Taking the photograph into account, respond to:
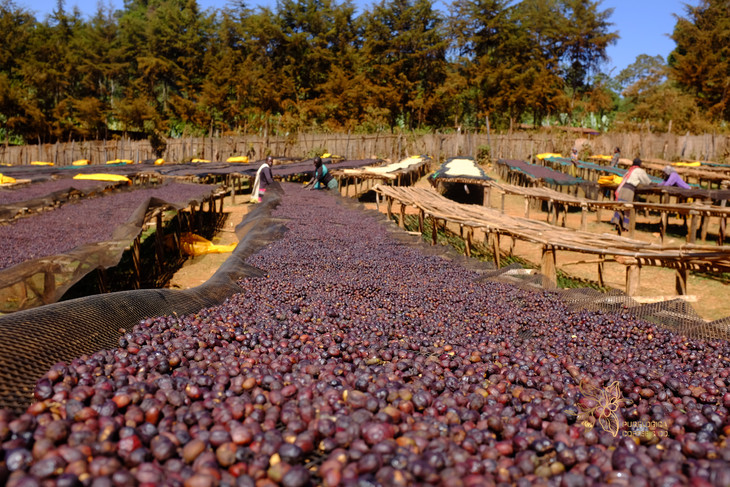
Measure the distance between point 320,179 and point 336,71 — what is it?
2366 centimetres

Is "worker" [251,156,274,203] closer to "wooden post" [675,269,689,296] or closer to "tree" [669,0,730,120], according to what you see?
"wooden post" [675,269,689,296]

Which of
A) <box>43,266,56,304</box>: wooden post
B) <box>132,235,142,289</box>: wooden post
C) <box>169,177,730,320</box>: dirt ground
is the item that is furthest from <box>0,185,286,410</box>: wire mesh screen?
<box>169,177,730,320</box>: dirt ground

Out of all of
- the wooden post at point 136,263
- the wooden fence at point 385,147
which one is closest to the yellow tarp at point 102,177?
the wooden post at point 136,263

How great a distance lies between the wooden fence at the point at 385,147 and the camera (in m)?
20.3

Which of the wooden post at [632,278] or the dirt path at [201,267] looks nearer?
the wooden post at [632,278]

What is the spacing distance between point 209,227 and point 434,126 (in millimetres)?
26139

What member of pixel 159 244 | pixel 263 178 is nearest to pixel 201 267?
pixel 159 244

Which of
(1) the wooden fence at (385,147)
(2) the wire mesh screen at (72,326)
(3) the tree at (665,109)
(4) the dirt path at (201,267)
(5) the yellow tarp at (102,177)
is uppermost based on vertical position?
(3) the tree at (665,109)

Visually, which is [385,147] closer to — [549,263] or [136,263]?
[136,263]

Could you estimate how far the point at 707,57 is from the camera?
90.3 ft

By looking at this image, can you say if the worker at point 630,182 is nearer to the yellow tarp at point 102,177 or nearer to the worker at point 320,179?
the worker at point 320,179

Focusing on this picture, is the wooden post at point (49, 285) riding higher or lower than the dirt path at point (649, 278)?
higher

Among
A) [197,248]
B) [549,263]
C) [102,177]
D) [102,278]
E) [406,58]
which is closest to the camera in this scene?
[102,278]

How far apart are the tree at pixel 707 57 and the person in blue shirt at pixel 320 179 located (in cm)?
2444
